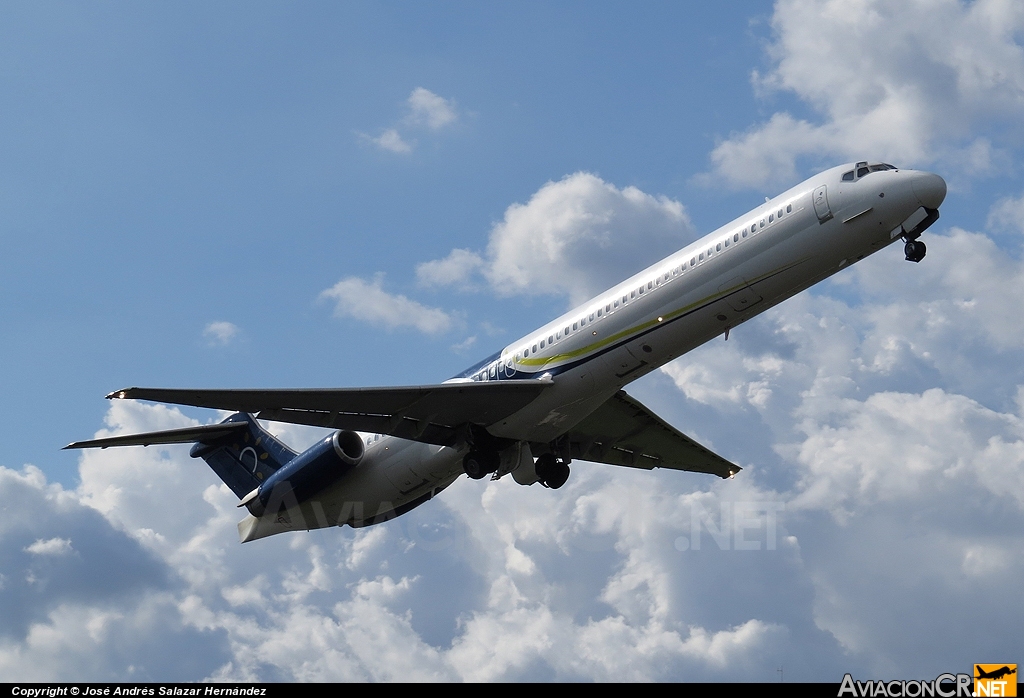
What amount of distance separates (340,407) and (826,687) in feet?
43.8

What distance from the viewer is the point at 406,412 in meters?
25.1

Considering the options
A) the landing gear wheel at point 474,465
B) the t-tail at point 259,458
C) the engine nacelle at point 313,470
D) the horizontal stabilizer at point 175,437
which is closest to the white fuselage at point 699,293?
the landing gear wheel at point 474,465

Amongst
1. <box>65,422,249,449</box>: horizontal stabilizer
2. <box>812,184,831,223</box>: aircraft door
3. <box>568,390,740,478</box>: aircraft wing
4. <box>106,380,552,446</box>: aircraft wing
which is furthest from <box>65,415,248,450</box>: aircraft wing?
<box>812,184,831,223</box>: aircraft door

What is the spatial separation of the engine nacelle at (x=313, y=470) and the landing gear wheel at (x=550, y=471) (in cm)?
511

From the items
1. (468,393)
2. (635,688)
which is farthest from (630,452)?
(635,688)

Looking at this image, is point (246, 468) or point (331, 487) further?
point (246, 468)

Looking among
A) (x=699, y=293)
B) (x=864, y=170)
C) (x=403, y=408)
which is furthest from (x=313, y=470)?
(x=864, y=170)

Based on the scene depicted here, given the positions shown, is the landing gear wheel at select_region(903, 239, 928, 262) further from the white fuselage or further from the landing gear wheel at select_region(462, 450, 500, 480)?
the landing gear wheel at select_region(462, 450, 500, 480)

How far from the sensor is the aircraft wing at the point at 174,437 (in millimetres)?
25688

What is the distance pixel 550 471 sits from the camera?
2888 centimetres

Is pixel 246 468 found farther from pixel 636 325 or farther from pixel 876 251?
pixel 876 251

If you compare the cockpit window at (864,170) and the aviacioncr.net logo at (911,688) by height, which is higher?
the cockpit window at (864,170)

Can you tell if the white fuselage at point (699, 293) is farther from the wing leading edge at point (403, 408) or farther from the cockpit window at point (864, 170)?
the wing leading edge at point (403, 408)

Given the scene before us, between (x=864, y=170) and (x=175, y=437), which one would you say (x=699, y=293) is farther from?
(x=175, y=437)
